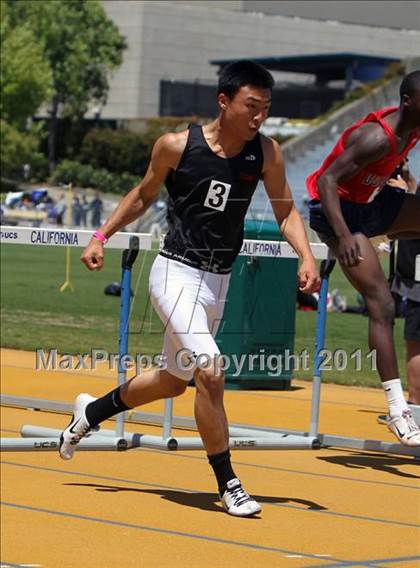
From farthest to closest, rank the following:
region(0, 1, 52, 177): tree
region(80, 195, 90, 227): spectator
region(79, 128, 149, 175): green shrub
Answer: region(79, 128, 149, 175): green shrub → region(0, 1, 52, 177): tree → region(80, 195, 90, 227): spectator

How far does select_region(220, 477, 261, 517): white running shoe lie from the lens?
23.8 feet

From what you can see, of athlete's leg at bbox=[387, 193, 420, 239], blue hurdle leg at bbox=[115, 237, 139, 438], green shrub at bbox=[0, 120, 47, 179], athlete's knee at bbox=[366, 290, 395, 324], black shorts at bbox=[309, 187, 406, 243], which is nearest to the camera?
athlete's knee at bbox=[366, 290, 395, 324]

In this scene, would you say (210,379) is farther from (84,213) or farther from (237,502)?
(84,213)

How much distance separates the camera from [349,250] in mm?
8312

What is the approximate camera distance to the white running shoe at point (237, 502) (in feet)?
23.8

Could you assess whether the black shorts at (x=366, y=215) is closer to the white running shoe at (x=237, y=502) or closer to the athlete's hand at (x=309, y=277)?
the athlete's hand at (x=309, y=277)

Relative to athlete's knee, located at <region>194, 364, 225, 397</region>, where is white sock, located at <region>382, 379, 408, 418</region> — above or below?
below

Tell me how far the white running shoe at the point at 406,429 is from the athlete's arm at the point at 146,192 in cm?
182

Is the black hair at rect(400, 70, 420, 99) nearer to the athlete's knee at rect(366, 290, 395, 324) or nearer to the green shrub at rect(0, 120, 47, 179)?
the athlete's knee at rect(366, 290, 395, 324)

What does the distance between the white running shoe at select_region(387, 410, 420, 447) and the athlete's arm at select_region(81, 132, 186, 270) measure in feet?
5.98

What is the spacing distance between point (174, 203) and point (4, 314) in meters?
13.7

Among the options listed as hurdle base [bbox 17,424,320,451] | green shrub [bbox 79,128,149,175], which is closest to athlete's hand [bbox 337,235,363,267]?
hurdle base [bbox 17,424,320,451]

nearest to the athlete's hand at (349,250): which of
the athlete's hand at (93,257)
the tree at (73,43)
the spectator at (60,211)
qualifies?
the athlete's hand at (93,257)

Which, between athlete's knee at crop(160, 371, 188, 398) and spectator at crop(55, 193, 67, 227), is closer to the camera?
athlete's knee at crop(160, 371, 188, 398)
